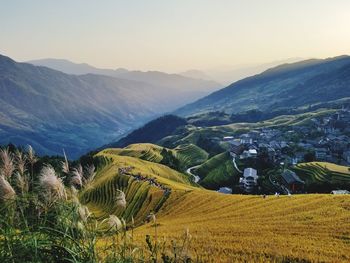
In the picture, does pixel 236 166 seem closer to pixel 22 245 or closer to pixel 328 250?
pixel 328 250

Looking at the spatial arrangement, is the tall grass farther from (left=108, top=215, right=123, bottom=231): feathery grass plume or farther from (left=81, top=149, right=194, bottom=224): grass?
(left=81, top=149, right=194, bottom=224): grass

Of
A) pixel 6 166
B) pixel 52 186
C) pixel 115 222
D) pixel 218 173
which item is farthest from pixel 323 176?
pixel 52 186

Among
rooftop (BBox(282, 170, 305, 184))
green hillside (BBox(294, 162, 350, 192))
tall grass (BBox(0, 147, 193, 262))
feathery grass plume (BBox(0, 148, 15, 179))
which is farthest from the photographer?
rooftop (BBox(282, 170, 305, 184))

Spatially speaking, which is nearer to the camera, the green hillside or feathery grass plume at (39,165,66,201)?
feathery grass plume at (39,165,66,201)

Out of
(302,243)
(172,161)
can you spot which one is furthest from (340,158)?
(302,243)

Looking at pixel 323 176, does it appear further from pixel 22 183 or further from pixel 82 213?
pixel 82 213

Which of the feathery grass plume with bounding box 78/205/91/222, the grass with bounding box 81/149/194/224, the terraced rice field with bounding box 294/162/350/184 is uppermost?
the feathery grass plume with bounding box 78/205/91/222

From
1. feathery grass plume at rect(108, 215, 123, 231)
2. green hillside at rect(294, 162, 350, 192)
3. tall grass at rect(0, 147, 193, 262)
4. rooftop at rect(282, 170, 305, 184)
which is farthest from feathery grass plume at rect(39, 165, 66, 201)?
rooftop at rect(282, 170, 305, 184)

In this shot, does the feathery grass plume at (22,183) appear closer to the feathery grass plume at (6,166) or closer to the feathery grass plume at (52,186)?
the feathery grass plume at (6,166)
